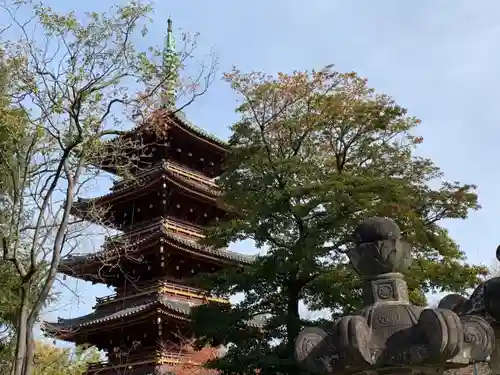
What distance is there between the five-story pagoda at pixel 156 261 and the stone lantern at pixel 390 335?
14.2 meters

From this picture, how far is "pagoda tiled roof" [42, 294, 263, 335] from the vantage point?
18.0 meters

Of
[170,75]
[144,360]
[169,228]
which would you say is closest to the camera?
[170,75]

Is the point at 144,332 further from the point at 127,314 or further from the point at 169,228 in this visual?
the point at 169,228

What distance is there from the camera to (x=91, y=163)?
9.10 metres

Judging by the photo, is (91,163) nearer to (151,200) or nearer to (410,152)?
(410,152)

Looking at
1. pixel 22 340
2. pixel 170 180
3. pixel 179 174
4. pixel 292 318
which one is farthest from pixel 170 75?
pixel 179 174

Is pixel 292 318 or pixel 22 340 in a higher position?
pixel 292 318

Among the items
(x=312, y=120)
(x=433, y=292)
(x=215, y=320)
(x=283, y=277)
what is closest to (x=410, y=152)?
(x=312, y=120)

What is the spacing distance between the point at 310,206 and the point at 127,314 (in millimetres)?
9152

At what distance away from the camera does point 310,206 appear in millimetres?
12086

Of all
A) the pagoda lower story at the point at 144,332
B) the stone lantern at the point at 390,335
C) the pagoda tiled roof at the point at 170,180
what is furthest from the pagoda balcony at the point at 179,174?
the stone lantern at the point at 390,335

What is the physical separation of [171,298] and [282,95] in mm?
8646

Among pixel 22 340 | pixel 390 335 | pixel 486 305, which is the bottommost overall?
pixel 390 335

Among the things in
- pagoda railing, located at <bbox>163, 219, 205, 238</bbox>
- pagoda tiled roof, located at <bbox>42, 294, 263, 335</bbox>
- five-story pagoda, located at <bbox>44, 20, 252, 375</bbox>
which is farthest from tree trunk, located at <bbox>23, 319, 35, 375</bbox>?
pagoda railing, located at <bbox>163, 219, 205, 238</bbox>
